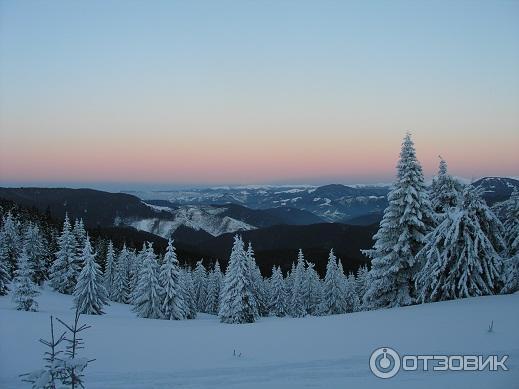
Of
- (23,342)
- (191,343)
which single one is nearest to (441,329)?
(191,343)

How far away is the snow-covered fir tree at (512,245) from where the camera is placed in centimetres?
1709

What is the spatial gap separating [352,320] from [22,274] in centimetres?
2742

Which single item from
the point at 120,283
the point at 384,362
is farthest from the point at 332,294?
the point at 384,362

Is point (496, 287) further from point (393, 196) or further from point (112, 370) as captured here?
point (112, 370)

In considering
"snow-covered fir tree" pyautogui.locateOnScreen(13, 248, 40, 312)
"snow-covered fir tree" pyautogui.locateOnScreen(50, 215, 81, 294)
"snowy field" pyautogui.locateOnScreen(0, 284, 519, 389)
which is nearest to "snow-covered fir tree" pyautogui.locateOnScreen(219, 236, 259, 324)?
"snow-covered fir tree" pyautogui.locateOnScreen(13, 248, 40, 312)

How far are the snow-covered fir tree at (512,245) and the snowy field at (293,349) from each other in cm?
210

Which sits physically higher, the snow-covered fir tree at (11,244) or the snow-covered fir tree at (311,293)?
the snow-covered fir tree at (11,244)

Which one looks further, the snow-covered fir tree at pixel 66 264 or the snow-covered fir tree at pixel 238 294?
the snow-covered fir tree at pixel 66 264

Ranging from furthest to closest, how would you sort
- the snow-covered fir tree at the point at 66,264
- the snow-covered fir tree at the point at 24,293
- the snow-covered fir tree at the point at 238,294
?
the snow-covered fir tree at the point at 66,264 → the snow-covered fir tree at the point at 238,294 → the snow-covered fir tree at the point at 24,293

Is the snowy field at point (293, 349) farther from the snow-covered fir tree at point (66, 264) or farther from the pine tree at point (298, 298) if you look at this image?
the pine tree at point (298, 298)

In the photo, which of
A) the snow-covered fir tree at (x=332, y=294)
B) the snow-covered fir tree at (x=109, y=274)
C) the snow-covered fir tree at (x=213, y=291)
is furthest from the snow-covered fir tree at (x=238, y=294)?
the snow-covered fir tree at (x=109, y=274)

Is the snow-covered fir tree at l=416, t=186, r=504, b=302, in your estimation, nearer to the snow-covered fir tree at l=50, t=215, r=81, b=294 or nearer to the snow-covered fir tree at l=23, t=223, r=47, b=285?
the snow-covered fir tree at l=50, t=215, r=81, b=294

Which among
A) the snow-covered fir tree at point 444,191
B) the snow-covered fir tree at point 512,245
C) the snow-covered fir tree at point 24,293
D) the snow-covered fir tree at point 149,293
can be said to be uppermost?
the snow-covered fir tree at point 444,191
